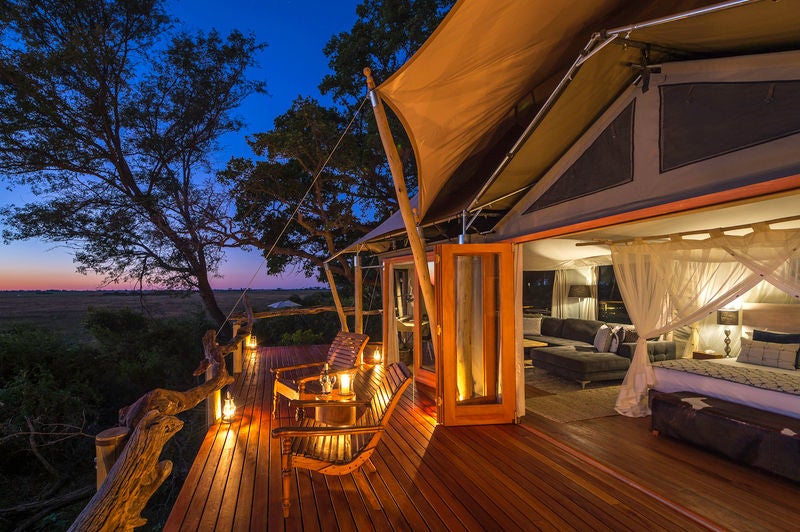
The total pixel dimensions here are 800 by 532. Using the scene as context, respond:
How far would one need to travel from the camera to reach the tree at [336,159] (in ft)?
36.7

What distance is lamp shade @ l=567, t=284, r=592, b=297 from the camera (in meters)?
9.70

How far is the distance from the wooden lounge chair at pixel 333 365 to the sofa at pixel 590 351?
11.5ft

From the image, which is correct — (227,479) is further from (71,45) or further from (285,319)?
(285,319)

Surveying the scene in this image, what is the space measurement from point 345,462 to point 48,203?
12.3m

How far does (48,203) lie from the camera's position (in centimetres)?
1084

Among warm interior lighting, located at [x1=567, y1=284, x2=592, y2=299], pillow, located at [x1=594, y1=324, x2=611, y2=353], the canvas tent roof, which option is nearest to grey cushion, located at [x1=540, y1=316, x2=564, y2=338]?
warm interior lighting, located at [x1=567, y1=284, x2=592, y2=299]

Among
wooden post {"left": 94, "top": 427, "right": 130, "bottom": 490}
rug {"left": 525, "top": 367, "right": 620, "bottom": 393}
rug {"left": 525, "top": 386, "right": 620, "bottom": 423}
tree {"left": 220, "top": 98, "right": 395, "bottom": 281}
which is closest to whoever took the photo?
wooden post {"left": 94, "top": 427, "right": 130, "bottom": 490}

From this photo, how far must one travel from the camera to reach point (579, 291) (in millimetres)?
9797

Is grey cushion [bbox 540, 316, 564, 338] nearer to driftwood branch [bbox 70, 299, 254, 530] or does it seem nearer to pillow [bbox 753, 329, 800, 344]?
pillow [bbox 753, 329, 800, 344]

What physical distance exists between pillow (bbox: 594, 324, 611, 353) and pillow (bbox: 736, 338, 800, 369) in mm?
1912

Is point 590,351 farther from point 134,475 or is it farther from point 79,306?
point 79,306

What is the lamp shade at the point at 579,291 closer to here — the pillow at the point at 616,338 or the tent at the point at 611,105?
the pillow at the point at 616,338

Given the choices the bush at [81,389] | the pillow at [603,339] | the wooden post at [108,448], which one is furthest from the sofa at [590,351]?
the bush at [81,389]

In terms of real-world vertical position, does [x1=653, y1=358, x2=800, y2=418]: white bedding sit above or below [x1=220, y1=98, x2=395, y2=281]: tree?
below
